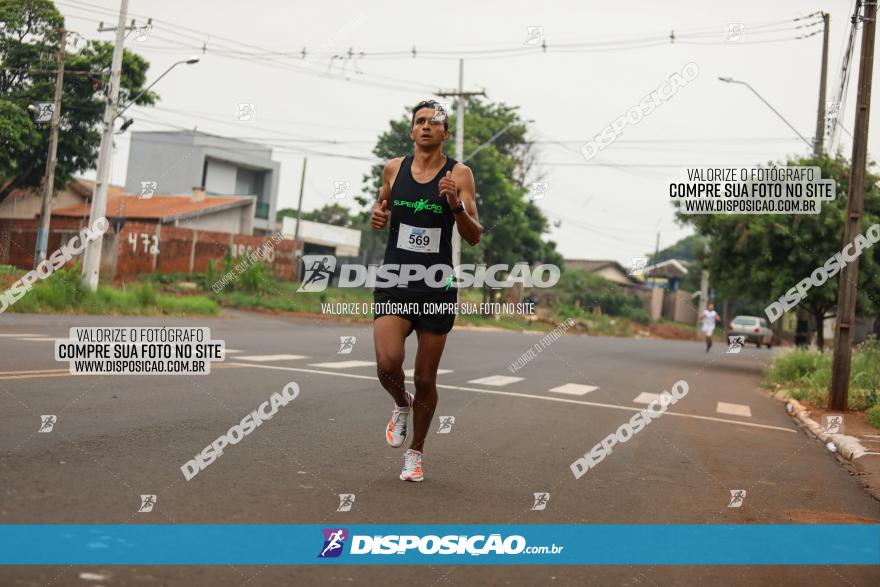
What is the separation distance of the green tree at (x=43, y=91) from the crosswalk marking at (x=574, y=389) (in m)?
15.9

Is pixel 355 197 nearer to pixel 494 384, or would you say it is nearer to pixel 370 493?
pixel 494 384

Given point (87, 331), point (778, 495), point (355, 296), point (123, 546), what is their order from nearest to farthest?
point (123, 546) < point (778, 495) < point (87, 331) < point (355, 296)

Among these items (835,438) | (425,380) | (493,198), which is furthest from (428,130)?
(493,198)

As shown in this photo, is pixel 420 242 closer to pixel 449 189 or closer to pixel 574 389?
pixel 449 189

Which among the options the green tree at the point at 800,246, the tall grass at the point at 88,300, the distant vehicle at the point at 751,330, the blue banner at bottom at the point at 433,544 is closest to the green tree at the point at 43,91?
the tall grass at the point at 88,300

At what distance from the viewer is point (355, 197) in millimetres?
44531

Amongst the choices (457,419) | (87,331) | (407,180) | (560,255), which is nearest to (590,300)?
(560,255)

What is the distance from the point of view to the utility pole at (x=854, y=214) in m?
12.1

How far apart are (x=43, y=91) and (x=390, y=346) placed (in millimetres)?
22974

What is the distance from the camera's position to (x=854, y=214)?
40.0 ft

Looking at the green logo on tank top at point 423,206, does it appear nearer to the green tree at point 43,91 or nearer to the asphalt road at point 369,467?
the asphalt road at point 369,467

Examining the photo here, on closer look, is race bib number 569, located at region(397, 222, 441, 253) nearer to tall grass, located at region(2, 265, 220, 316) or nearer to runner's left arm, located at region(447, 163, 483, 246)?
runner's left arm, located at region(447, 163, 483, 246)

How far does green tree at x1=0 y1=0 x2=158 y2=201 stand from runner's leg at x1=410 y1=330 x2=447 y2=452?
19117 mm

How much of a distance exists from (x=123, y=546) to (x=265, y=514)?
0.82 metres
